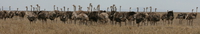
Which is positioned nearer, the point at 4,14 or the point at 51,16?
the point at 51,16

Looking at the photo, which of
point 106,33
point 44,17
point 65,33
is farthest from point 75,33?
point 44,17

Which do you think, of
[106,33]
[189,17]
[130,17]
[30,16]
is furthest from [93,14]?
[189,17]

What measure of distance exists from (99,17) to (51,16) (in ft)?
19.9

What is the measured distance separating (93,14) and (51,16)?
5.07 meters

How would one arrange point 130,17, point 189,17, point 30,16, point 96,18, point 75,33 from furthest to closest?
point 189,17 → point 130,17 → point 96,18 → point 30,16 → point 75,33

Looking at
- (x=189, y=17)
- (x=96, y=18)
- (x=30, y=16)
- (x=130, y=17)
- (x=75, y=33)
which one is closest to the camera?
(x=75, y=33)

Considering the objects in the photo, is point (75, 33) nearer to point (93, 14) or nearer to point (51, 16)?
point (93, 14)

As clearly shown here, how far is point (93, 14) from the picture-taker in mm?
22891

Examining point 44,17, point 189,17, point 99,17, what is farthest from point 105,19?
point 189,17

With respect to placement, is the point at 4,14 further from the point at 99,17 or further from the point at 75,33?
the point at 75,33

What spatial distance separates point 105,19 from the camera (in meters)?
21.7

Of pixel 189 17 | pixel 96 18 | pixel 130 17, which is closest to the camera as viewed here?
pixel 96 18

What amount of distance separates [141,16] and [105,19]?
3511mm

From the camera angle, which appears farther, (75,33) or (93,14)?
(93,14)
